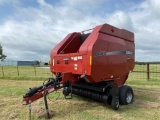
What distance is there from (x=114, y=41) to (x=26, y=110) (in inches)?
126

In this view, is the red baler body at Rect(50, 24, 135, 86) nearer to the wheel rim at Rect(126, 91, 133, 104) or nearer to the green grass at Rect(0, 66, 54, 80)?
the wheel rim at Rect(126, 91, 133, 104)

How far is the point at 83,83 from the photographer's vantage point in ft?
23.0

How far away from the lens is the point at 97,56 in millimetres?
5934

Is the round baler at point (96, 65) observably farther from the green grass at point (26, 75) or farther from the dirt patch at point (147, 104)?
the green grass at point (26, 75)

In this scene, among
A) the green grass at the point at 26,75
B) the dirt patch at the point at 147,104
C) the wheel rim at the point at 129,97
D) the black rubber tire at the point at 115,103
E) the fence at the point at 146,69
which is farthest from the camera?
the green grass at the point at 26,75

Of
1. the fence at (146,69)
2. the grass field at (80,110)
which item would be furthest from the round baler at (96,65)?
the fence at (146,69)

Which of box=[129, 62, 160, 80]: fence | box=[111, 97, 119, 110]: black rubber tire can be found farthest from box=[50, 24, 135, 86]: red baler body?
box=[129, 62, 160, 80]: fence

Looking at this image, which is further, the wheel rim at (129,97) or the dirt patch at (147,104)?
the wheel rim at (129,97)

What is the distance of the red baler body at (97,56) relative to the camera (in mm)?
5941

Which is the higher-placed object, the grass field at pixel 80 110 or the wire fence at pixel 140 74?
the wire fence at pixel 140 74

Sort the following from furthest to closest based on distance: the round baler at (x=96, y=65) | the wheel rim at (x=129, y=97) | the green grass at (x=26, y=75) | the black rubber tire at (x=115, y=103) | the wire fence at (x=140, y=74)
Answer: the green grass at (x=26, y=75)
the wire fence at (x=140, y=74)
the wheel rim at (x=129, y=97)
the black rubber tire at (x=115, y=103)
the round baler at (x=96, y=65)

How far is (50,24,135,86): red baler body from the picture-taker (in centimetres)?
594

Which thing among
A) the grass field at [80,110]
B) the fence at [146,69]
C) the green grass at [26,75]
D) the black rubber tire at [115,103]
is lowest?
the grass field at [80,110]

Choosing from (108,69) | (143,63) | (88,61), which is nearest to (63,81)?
(88,61)
